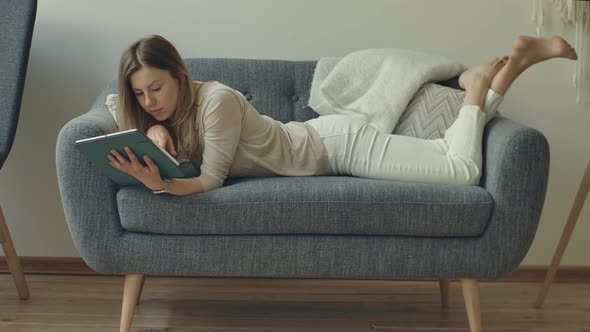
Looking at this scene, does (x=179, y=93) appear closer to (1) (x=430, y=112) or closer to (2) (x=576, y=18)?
(1) (x=430, y=112)

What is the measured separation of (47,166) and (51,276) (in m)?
0.41

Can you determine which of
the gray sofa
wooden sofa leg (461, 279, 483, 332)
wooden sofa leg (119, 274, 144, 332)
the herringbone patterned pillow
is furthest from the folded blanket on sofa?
wooden sofa leg (119, 274, 144, 332)

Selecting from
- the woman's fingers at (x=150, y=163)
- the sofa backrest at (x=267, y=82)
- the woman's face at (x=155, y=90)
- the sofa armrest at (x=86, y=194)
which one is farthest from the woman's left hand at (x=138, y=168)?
the sofa backrest at (x=267, y=82)

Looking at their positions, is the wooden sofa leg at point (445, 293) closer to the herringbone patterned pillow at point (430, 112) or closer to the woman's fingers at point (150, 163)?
the herringbone patterned pillow at point (430, 112)

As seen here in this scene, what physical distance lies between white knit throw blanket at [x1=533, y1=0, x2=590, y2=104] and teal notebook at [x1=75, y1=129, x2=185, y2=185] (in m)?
1.60

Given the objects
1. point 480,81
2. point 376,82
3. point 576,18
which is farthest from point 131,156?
point 576,18

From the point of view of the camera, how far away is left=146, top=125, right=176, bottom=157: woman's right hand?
7.00 feet

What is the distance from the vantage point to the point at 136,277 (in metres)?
2.13

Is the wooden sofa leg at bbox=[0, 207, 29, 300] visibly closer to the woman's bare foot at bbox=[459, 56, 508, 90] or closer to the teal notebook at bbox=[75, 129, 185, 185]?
the teal notebook at bbox=[75, 129, 185, 185]

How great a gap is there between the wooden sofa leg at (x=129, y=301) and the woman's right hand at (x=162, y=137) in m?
0.35

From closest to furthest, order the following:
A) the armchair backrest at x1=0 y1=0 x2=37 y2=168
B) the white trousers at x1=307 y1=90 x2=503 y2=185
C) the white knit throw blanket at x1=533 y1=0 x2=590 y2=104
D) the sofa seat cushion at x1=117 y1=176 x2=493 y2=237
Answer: the sofa seat cushion at x1=117 y1=176 x2=493 y2=237, the white trousers at x1=307 y1=90 x2=503 y2=185, the armchair backrest at x1=0 y1=0 x2=37 y2=168, the white knit throw blanket at x1=533 y1=0 x2=590 y2=104

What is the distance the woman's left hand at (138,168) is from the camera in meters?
1.96

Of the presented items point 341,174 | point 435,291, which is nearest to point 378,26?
point 341,174

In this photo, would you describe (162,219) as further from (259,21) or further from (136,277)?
(259,21)
